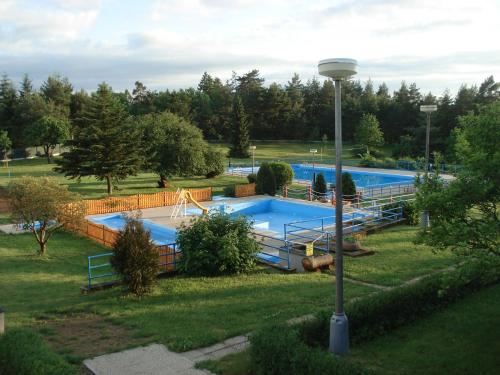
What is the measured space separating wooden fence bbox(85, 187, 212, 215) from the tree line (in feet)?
99.2

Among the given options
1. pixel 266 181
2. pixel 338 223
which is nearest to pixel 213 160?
pixel 266 181

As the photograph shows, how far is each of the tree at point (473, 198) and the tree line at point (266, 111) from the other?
51.1m

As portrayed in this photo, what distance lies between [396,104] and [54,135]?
48886 mm

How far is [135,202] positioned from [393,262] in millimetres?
17214

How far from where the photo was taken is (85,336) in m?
Answer: 9.77

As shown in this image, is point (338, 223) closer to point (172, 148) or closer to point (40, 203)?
point (40, 203)

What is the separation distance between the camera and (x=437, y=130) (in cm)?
5775

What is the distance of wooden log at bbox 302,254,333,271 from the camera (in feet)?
50.2

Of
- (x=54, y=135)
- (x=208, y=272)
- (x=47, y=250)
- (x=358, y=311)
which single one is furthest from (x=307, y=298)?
(x=54, y=135)

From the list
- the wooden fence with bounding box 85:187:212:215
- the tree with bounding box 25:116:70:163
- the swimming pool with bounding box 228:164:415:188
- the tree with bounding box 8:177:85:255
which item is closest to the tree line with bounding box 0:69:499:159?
the tree with bounding box 25:116:70:163

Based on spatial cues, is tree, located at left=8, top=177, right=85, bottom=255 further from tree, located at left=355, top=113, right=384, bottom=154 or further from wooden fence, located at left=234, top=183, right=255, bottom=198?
tree, located at left=355, top=113, right=384, bottom=154

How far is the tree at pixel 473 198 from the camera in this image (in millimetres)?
7805

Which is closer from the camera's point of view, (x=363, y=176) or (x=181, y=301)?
(x=181, y=301)

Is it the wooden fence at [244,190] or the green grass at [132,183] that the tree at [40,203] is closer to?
the green grass at [132,183]
